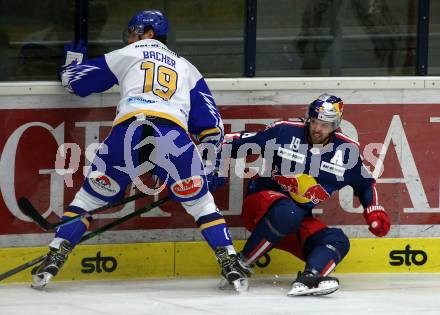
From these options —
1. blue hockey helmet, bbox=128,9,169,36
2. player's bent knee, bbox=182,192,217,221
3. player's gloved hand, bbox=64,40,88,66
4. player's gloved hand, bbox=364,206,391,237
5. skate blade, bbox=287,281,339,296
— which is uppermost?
blue hockey helmet, bbox=128,9,169,36

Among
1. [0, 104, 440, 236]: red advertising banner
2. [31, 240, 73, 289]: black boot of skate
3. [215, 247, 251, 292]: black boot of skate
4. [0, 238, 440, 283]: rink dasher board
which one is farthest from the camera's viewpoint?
[0, 238, 440, 283]: rink dasher board

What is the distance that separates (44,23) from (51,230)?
1.13m

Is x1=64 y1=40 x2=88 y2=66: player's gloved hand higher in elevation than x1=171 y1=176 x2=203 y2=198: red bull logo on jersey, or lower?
higher

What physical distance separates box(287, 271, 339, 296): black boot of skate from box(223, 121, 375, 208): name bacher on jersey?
0.53 metres

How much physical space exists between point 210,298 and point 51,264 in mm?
821

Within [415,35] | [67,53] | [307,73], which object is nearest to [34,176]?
[67,53]

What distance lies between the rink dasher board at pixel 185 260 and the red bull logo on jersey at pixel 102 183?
56 centimetres

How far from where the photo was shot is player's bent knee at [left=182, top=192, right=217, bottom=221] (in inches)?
254

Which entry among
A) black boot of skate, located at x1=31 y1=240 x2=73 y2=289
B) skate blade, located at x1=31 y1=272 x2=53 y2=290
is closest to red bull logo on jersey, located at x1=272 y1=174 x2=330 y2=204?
black boot of skate, located at x1=31 y1=240 x2=73 y2=289

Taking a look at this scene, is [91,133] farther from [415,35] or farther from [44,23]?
[415,35]

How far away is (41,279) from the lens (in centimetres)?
637

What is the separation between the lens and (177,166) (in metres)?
6.39

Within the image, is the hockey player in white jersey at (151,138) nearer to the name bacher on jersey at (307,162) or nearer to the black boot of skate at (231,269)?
the black boot of skate at (231,269)

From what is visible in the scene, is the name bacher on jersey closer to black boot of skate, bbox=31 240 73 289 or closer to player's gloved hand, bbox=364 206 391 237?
player's gloved hand, bbox=364 206 391 237
